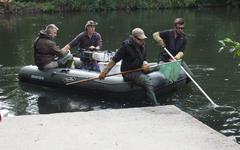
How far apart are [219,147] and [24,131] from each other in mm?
2219

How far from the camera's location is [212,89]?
9.75m

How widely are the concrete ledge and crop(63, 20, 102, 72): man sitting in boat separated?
148 inches

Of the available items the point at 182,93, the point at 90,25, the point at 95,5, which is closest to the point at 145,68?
the point at 182,93

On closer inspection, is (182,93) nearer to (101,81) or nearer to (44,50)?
(101,81)

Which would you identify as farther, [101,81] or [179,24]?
[179,24]

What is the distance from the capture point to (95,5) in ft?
125

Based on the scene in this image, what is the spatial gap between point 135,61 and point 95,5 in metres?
30.2

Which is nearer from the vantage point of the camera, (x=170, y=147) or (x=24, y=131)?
(x=170, y=147)

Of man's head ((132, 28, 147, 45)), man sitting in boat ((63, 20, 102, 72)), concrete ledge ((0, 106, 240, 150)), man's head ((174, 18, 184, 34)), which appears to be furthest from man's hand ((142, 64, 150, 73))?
concrete ledge ((0, 106, 240, 150))

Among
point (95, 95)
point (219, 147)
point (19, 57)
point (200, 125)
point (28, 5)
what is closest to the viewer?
point (219, 147)

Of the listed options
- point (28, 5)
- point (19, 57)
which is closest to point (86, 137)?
point (19, 57)

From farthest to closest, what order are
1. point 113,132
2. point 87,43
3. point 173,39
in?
point 87,43, point 173,39, point 113,132

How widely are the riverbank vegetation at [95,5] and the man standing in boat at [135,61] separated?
28.2m

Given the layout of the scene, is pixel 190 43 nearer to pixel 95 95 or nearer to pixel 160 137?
pixel 95 95
